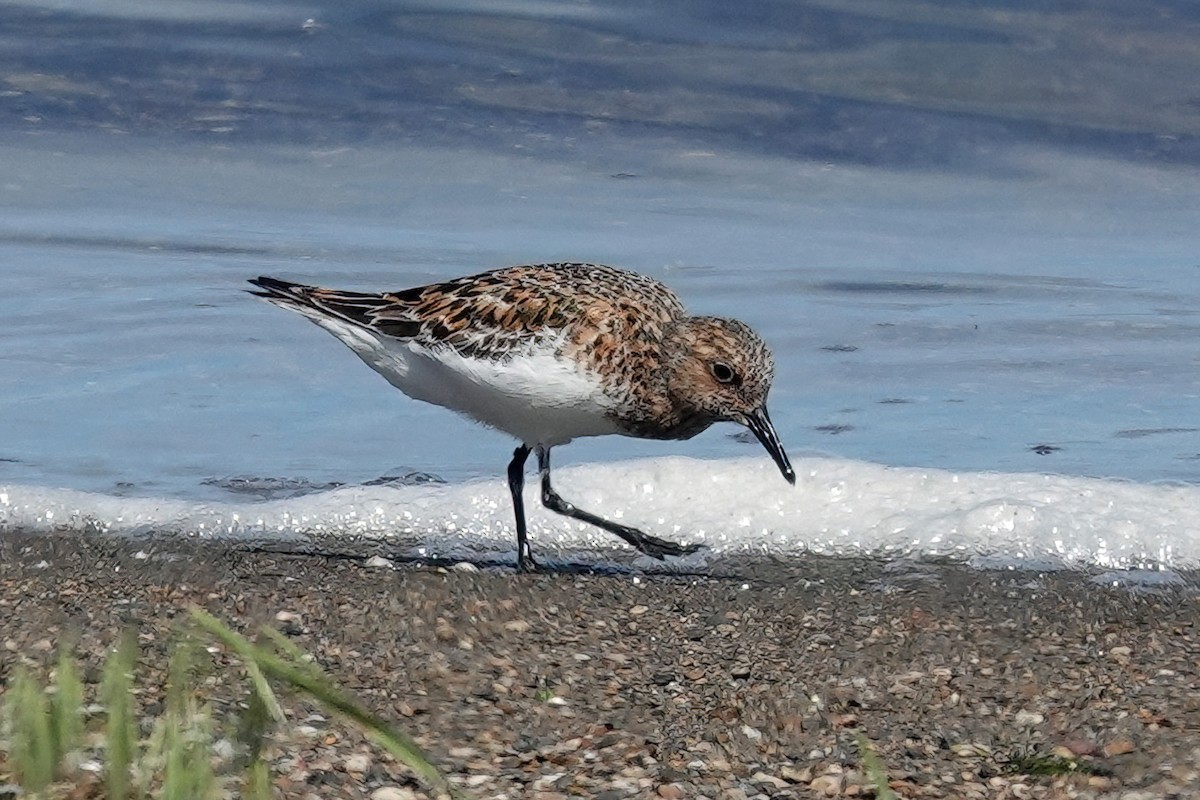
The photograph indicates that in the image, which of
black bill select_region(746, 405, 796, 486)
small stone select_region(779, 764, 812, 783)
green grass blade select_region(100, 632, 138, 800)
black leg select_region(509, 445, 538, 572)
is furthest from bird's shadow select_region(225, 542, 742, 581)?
green grass blade select_region(100, 632, 138, 800)

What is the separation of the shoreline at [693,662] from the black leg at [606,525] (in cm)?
19

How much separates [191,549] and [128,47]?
26.6 feet

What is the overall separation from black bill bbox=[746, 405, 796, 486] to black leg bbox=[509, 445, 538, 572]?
2.63 ft

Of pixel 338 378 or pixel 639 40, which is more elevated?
pixel 639 40

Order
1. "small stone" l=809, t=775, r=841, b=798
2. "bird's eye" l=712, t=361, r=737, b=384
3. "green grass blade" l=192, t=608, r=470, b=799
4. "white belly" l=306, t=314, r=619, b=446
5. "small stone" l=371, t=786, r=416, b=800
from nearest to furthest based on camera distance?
1. "green grass blade" l=192, t=608, r=470, b=799
2. "small stone" l=371, t=786, r=416, b=800
3. "small stone" l=809, t=775, r=841, b=798
4. "white belly" l=306, t=314, r=619, b=446
5. "bird's eye" l=712, t=361, r=737, b=384

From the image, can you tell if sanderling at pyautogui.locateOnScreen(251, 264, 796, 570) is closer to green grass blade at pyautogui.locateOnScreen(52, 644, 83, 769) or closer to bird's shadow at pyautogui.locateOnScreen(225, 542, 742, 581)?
bird's shadow at pyautogui.locateOnScreen(225, 542, 742, 581)

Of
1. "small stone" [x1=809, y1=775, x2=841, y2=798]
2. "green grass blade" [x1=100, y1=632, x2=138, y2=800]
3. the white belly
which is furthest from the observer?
the white belly

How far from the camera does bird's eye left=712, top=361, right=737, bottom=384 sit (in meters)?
5.44

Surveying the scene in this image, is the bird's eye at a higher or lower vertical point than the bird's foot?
higher

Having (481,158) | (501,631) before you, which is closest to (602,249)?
(481,158)

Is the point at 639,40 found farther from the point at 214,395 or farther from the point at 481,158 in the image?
the point at 214,395

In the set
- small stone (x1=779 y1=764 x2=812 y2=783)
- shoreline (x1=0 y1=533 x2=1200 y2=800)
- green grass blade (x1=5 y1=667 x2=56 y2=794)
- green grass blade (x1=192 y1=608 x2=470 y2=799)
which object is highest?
green grass blade (x1=192 y1=608 x2=470 y2=799)

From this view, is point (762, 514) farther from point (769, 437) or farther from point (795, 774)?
point (795, 774)

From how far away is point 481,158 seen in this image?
11484 mm
